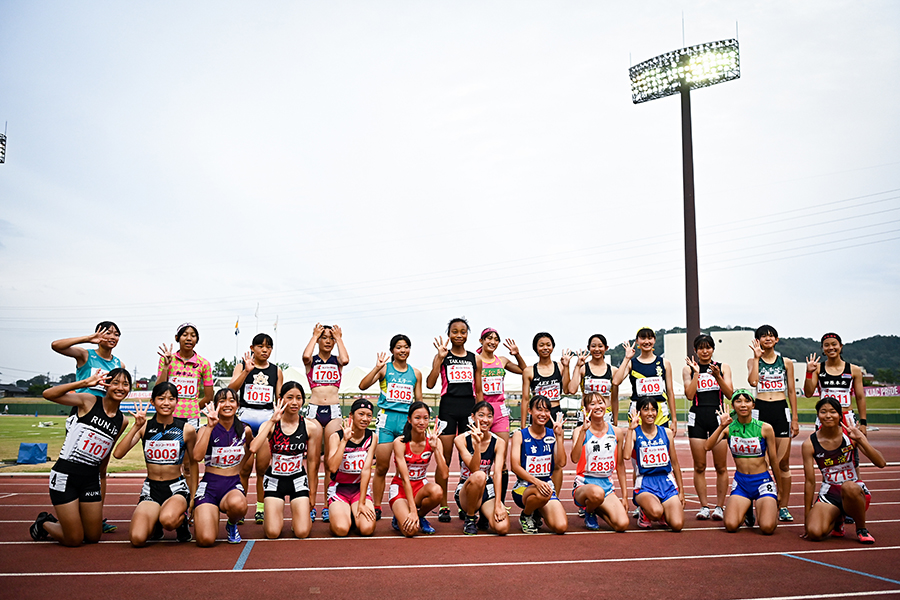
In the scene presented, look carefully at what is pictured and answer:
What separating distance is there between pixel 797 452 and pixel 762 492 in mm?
12488

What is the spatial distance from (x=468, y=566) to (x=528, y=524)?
5.19 feet

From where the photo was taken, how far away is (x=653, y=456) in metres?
6.76

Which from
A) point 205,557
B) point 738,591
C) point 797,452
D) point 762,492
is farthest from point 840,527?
point 797,452

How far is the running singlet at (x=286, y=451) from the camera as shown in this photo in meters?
6.38

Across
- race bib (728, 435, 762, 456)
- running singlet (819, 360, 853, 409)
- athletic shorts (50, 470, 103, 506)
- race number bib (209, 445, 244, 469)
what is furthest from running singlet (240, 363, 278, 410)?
running singlet (819, 360, 853, 409)

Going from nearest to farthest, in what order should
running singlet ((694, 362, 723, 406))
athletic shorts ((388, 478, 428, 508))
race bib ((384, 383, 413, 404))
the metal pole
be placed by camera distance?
athletic shorts ((388, 478, 428, 508)) < race bib ((384, 383, 413, 404)) < running singlet ((694, 362, 723, 406)) < the metal pole

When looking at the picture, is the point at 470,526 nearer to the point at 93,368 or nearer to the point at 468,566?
the point at 468,566

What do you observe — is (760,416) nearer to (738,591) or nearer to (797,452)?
(738,591)

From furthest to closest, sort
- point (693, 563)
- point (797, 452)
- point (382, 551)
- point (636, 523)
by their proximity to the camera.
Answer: point (797, 452) < point (636, 523) < point (382, 551) < point (693, 563)

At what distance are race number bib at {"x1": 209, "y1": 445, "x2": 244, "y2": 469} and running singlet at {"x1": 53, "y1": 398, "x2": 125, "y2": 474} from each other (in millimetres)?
943

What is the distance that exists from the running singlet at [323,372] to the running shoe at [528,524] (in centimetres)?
257

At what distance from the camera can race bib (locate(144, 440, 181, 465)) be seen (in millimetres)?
5867

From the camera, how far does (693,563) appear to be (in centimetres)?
516

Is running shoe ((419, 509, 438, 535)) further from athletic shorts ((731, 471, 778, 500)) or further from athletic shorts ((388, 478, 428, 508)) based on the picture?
athletic shorts ((731, 471, 778, 500))
